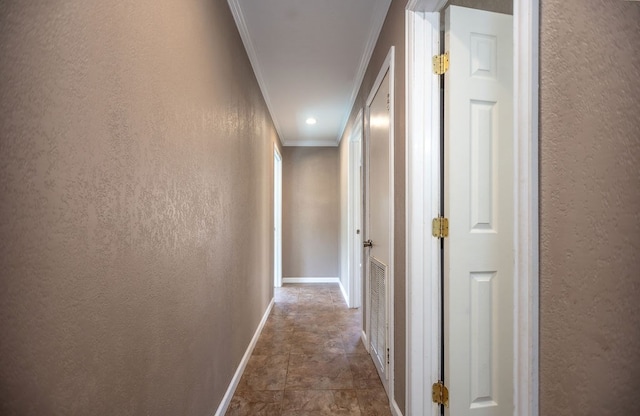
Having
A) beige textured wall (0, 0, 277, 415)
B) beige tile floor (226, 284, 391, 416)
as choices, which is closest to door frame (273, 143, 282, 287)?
beige tile floor (226, 284, 391, 416)

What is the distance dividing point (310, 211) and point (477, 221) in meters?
4.18

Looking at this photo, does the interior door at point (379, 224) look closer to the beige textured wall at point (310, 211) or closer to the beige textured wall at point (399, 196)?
the beige textured wall at point (399, 196)

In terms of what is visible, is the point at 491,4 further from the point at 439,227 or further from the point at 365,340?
Answer: the point at 365,340

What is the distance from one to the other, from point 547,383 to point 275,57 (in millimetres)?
Result: 2690

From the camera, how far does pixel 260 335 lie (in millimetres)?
3020

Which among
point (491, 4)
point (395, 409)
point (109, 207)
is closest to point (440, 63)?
point (491, 4)

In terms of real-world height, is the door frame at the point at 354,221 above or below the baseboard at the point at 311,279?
above

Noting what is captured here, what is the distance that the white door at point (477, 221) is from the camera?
1.42 m

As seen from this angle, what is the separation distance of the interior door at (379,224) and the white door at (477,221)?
1.76 feet

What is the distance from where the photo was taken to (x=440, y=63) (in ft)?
4.83

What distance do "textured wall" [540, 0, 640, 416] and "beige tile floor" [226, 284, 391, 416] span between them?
1.54 meters

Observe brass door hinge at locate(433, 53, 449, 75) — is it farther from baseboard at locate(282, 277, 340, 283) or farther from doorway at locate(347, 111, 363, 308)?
baseboard at locate(282, 277, 340, 283)

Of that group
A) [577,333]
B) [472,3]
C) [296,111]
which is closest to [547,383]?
[577,333]

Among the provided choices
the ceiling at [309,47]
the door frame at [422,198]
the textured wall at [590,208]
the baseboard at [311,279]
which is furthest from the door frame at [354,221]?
the textured wall at [590,208]
